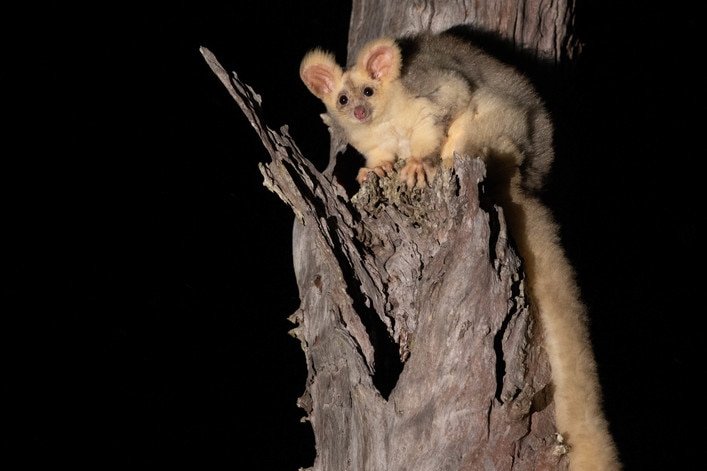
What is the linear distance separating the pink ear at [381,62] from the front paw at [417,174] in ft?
1.30

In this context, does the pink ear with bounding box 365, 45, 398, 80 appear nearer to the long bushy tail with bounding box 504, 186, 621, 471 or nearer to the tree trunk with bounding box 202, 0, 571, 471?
the tree trunk with bounding box 202, 0, 571, 471

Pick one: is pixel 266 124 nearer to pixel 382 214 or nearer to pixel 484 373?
pixel 382 214

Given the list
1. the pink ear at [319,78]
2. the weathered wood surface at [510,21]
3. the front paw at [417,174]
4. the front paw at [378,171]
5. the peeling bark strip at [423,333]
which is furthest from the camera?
the weathered wood surface at [510,21]

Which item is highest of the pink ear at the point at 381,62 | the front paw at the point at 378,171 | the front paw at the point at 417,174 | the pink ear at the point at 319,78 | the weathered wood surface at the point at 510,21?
the weathered wood surface at the point at 510,21

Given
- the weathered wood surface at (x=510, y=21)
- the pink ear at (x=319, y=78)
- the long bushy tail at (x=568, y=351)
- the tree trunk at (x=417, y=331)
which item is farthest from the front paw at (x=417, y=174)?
the weathered wood surface at (x=510, y=21)

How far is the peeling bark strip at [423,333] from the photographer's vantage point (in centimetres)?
187

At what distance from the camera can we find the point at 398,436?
191cm

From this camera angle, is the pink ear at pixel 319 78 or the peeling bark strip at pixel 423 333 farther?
the pink ear at pixel 319 78

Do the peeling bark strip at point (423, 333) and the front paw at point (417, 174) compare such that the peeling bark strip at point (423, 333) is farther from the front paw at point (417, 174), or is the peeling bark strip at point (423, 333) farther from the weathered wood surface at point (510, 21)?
the weathered wood surface at point (510, 21)

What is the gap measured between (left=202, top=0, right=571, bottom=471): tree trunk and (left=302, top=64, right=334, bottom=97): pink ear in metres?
0.47

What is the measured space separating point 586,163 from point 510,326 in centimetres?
138

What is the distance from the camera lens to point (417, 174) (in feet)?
7.64

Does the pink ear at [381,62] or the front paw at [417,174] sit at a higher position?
the pink ear at [381,62]

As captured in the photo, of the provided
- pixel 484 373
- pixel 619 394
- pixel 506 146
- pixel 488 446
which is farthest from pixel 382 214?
pixel 619 394
